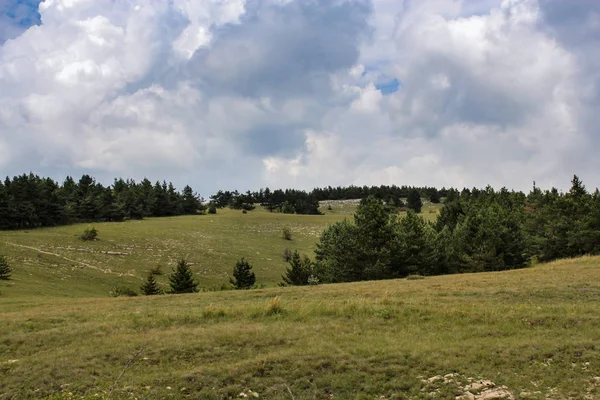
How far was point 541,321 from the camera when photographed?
14.7 meters

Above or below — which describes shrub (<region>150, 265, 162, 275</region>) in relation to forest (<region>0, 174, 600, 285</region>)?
below

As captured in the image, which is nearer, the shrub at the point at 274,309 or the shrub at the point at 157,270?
the shrub at the point at 274,309

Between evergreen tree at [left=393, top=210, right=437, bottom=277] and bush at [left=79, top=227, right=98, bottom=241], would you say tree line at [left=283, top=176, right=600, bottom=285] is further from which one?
bush at [left=79, top=227, right=98, bottom=241]

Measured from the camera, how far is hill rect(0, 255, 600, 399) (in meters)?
10.2

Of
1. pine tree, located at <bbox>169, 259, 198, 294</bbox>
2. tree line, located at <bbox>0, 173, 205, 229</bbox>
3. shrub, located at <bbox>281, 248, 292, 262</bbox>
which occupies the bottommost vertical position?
shrub, located at <bbox>281, 248, 292, 262</bbox>

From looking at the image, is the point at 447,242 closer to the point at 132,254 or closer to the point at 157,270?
the point at 157,270

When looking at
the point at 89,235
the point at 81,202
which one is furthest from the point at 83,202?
the point at 89,235

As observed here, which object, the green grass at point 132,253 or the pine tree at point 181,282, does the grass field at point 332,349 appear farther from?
the green grass at point 132,253

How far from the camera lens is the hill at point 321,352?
1016cm

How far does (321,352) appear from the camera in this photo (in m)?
12.3

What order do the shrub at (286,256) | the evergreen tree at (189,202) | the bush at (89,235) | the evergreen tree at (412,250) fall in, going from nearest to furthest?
the evergreen tree at (412,250) < the bush at (89,235) < the shrub at (286,256) < the evergreen tree at (189,202)

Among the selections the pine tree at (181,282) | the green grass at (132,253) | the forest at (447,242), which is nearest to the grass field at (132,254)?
the green grass at (132,253)

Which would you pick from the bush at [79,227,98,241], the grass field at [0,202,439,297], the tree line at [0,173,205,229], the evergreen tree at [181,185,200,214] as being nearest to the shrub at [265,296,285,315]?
the grass field at [0,202,439,297]

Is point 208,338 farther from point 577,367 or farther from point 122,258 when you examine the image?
point 122,258
